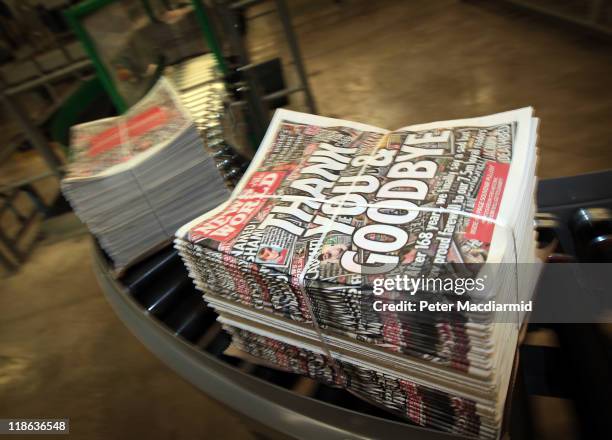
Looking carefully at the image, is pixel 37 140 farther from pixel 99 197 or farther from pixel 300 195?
pixel 300 195

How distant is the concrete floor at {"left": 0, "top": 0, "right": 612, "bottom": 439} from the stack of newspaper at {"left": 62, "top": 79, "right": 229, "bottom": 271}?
0.45m

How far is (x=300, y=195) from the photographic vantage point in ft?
2.03

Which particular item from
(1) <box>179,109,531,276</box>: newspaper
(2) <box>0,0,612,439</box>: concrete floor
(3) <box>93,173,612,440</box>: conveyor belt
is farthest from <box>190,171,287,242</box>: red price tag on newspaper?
(2) <box>0,0,612,439</box>: concrete floor

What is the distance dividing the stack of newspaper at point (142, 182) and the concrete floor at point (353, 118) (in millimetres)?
451

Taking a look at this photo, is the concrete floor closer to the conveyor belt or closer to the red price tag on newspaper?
the conveyor belt

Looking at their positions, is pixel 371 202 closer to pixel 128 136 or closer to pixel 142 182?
pixel 142 182

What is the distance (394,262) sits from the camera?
48 centimetres

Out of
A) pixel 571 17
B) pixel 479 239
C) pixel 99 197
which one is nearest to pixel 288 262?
pixel 479 239

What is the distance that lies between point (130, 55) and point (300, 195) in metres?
2.07

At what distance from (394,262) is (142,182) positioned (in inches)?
25.5

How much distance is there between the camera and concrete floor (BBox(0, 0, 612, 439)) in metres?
1.70

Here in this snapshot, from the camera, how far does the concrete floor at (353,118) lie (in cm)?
170

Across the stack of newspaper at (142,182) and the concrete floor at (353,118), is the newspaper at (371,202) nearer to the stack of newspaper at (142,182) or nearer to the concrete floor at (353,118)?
the stack of newspaper at (142,182)

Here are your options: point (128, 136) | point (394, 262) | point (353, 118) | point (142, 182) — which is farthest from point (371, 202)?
Answer: point (353, 118)
